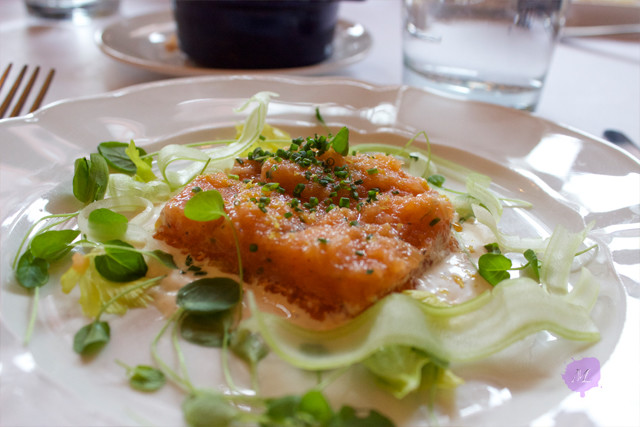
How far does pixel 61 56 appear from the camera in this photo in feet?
11.6

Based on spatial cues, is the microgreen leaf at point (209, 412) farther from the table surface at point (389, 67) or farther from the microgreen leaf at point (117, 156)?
the table surface at point (389, 67)

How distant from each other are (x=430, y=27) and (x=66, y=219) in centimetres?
210

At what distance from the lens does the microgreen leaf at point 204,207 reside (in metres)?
1.55

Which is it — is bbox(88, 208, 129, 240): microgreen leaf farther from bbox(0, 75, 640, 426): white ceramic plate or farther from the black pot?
Answer: the black pot

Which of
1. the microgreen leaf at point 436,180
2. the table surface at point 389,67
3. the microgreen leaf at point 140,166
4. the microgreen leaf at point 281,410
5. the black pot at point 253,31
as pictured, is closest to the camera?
the microgreen leaf at point 281,410

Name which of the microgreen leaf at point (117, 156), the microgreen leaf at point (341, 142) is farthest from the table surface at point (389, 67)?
the microgreen leaf at point (341, 142)


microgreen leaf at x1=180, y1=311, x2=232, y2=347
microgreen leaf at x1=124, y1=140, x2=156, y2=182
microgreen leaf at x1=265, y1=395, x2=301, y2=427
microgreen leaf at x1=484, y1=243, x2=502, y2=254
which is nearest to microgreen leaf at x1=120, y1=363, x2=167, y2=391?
microgreen leaf at x1=180, y1=311, x2=232, y2=347

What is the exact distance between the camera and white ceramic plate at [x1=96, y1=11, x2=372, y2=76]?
9.64ft

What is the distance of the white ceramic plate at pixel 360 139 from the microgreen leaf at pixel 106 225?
0.23 m

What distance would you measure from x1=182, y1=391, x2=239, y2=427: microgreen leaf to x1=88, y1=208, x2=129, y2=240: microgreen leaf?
0.70 meters

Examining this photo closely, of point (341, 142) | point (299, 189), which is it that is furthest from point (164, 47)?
point (299, 189)

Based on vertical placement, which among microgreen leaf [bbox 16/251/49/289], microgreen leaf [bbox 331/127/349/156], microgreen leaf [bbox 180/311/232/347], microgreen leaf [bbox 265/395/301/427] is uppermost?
microgreen leaf [bbox 331/127/349/156]

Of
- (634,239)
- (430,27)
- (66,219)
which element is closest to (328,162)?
(66,219)

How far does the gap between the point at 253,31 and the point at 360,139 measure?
101 cm
